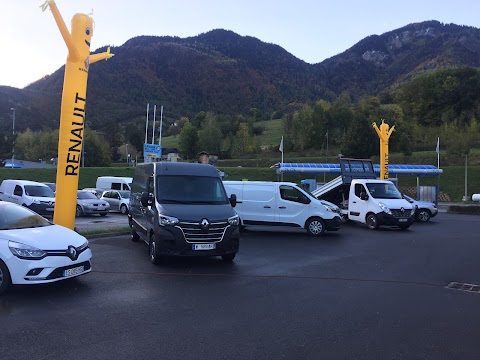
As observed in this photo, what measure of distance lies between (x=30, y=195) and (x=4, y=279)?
15.0 meters

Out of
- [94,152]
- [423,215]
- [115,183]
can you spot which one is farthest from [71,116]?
[94,152]

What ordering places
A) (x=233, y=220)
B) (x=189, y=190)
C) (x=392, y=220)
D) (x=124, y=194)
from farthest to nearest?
(x=124, y=194) < (x=392, y=220) < (x=189, y=190) < (x=233, y=220)

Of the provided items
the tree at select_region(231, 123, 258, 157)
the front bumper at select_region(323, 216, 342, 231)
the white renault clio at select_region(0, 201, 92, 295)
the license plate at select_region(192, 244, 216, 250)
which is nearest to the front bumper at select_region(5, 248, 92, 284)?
the white renault clio at select_region(0, 201, 92, 295)

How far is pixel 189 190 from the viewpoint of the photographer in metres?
10.1

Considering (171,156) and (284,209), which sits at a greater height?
(171,156)

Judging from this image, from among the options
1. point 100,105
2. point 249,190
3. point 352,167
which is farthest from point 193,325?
point 100,105

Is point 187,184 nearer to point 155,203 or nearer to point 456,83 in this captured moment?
point 155,203

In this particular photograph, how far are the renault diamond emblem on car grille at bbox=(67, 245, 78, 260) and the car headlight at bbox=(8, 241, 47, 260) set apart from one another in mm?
400

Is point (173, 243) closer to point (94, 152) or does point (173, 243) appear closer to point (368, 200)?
point (368, 200)

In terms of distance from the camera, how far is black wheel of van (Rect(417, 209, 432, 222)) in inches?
867

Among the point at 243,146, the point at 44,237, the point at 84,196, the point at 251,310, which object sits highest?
the point at 243,146

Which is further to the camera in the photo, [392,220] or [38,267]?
[392,220]

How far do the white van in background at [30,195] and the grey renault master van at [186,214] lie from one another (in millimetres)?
10697

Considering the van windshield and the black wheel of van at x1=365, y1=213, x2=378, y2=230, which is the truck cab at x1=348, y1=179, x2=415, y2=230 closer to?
the black wheel of van at x1=365, y1=213, x2=378, y2=230
